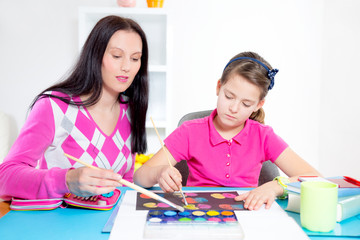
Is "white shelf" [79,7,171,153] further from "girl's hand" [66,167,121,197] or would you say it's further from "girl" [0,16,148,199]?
"girl's hand" [66,167,121,197]

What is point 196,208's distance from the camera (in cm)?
88

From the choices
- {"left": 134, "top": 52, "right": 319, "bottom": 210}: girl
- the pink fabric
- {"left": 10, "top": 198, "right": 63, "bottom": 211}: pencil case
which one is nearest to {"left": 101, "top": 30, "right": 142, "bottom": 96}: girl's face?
the pink fabric

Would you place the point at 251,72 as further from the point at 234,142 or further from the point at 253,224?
the point at 253,224

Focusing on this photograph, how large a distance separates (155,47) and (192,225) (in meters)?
2.12

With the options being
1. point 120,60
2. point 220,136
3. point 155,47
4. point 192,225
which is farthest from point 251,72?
point 155,47

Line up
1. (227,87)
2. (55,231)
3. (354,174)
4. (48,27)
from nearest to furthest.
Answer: (55,231)
(227,87)
(354,174)
(48,27)

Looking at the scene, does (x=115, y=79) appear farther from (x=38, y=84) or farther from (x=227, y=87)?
(x=38, y=84)

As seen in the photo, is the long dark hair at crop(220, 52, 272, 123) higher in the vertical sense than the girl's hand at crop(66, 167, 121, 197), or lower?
higher

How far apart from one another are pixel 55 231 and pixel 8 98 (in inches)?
92.6

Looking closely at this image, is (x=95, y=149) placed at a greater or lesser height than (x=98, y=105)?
lesser

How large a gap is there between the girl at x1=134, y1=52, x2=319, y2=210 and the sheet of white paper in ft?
1.16

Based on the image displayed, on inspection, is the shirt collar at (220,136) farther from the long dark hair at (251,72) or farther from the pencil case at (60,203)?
the pencil case at (60,203)

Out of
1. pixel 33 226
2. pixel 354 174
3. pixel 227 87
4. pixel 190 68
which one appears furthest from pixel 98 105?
pixel 354 174

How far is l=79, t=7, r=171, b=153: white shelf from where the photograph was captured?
8.11ft
